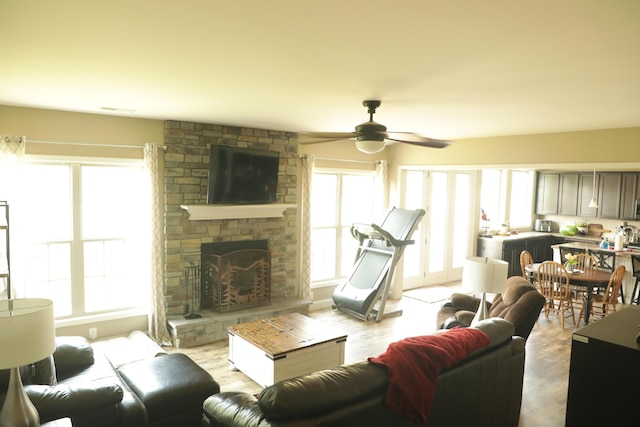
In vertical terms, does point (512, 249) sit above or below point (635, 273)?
above

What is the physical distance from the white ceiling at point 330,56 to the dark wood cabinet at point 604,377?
1.42m

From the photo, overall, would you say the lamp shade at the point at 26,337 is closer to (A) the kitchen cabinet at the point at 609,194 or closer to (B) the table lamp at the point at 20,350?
(B) the table lamp at the point at 20,350

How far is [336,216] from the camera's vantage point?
696 cm

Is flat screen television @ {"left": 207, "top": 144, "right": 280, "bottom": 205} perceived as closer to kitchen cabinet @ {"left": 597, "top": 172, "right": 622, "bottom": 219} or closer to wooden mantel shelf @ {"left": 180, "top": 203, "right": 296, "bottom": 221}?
wooden mantel shelf @ {"left": 180, "top": 203, "right": 296, "bottom": 221}

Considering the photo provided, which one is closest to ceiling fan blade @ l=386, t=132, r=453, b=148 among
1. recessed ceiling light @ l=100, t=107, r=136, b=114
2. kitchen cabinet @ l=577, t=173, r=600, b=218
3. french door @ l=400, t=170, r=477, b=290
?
recessed ceiling light @ l=100, t=107, r=136, b=114

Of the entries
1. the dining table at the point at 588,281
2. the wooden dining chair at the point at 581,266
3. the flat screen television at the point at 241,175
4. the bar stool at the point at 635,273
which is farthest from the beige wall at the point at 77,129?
the bar stool at the point at 635,273

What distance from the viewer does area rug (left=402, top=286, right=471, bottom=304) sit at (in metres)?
7.37

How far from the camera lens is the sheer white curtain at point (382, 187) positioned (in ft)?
23.4

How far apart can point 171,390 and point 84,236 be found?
2.55 metres

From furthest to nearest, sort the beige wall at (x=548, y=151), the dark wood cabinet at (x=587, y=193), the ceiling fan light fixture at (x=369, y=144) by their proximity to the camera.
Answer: the dark wood cabinet at (x=587, y=193) → the beige wall at (x=548, y=151) → the ceiling fan light fixture at (x=369, y=144)

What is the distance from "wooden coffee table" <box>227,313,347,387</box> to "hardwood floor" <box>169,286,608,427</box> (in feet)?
0.74

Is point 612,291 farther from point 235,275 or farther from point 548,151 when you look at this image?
point 235,275

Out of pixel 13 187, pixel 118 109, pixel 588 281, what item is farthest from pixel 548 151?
pixel 13 187

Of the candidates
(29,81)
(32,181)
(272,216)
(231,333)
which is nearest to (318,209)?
(272,216)
